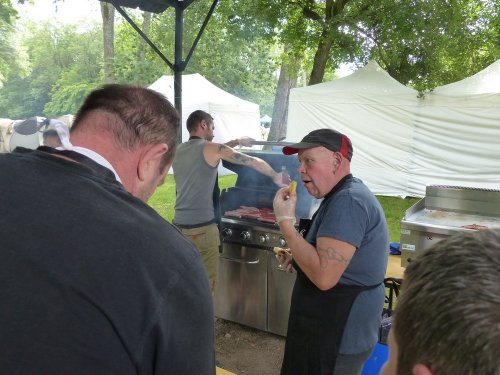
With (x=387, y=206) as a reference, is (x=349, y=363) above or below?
above

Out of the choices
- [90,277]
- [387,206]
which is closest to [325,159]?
[90,277]

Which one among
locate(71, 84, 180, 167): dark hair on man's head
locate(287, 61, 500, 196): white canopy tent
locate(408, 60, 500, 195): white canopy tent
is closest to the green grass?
locate(287, 61, 500, 196): white canopy tent

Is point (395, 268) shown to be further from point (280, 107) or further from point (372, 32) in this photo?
point (280, 107)

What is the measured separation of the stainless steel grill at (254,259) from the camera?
11.6ft

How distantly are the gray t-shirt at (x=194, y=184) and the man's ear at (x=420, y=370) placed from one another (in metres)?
3.02

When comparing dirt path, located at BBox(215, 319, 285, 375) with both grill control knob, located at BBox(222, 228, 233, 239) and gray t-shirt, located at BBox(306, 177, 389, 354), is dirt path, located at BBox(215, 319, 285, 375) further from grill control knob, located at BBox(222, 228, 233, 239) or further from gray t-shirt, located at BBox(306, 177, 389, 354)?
gray t-shirt, located at BBox(306, 177, 389, 354)

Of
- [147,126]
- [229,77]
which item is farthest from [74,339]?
[229,77]

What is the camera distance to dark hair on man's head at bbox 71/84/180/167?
1055 millimetres

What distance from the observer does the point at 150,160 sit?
111 cm

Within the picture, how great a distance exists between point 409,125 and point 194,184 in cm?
692

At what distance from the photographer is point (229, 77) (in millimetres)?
23781

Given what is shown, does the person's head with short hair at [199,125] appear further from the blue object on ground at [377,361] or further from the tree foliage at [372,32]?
the tree foliage at [372,32]

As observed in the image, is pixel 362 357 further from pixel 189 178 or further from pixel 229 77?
pixel 229 77

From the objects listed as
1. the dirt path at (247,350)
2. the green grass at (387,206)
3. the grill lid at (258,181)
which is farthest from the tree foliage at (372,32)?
the dirt path at (247,350)
